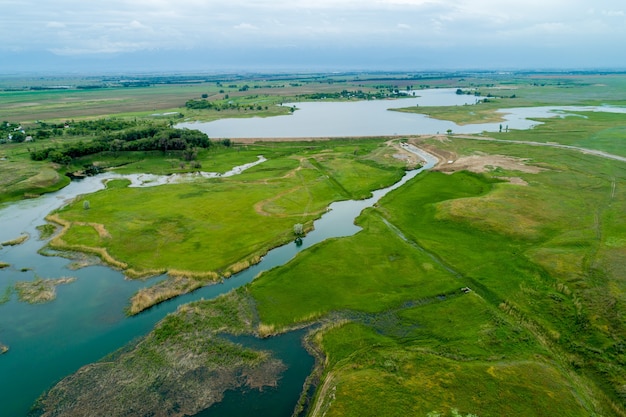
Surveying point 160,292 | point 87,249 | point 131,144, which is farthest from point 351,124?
point 160,292

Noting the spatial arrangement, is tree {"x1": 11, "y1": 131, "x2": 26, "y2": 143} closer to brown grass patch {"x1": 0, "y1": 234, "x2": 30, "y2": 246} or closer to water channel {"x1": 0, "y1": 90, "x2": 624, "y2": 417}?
water channel {"x1": 0, "y1": 90, "x2": 624, "y2": 417}

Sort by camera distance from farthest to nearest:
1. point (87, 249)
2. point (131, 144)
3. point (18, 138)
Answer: point (18, 138)
point (131, 144)
point (87, 249)

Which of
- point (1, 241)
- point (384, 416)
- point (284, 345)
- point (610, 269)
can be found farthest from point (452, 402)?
point (1, 241)

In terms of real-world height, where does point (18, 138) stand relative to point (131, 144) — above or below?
above

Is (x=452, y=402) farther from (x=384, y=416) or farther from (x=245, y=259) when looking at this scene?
(x=245, y=259)

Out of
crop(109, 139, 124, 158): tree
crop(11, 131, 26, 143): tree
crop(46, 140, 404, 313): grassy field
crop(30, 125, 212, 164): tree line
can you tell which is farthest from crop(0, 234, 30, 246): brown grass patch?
crop(11, 131, 26, 143): tree

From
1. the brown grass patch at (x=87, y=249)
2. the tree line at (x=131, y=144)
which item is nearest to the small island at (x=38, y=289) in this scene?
the brown grass patch at (x=87, y=249)

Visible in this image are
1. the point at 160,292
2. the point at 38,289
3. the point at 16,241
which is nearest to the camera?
the point at 160,292

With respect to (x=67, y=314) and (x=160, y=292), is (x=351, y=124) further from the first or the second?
(x=67, y=314)
